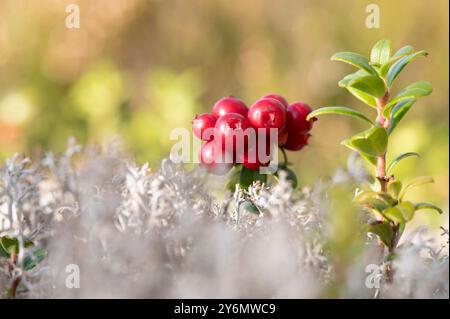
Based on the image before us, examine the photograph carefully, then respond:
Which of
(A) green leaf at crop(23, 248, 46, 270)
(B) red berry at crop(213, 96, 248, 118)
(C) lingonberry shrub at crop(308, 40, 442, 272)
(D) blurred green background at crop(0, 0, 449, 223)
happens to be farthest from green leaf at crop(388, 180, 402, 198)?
(D) blurred green background at crop(0, 0, 449, 223)

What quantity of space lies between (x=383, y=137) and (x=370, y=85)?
0.06 meters

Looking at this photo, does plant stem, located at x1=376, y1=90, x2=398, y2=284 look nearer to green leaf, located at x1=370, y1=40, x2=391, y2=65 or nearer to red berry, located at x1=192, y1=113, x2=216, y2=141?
green leaf, located at x1=370, y1=40, x2=391, y2=65

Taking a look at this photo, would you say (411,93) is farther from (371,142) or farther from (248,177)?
(248,177)

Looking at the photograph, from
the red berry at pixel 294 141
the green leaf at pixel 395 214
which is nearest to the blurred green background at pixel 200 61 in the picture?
the red berry at pixel 294 141

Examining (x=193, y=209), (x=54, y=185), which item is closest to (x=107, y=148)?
(x=54, y=185)

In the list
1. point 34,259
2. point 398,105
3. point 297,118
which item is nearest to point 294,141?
point 297,118

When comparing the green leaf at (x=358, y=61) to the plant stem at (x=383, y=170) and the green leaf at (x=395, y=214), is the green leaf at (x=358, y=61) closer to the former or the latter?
the plant stem at (x=383, y=170)

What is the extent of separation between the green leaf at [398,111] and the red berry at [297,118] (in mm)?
126

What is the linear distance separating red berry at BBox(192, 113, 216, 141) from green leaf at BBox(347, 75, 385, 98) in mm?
182

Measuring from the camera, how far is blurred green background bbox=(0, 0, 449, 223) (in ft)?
8.18

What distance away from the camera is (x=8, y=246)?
70 centimetres

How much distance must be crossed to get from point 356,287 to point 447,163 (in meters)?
1.96

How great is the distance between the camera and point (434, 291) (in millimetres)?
588

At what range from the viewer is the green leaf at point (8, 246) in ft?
2.28
